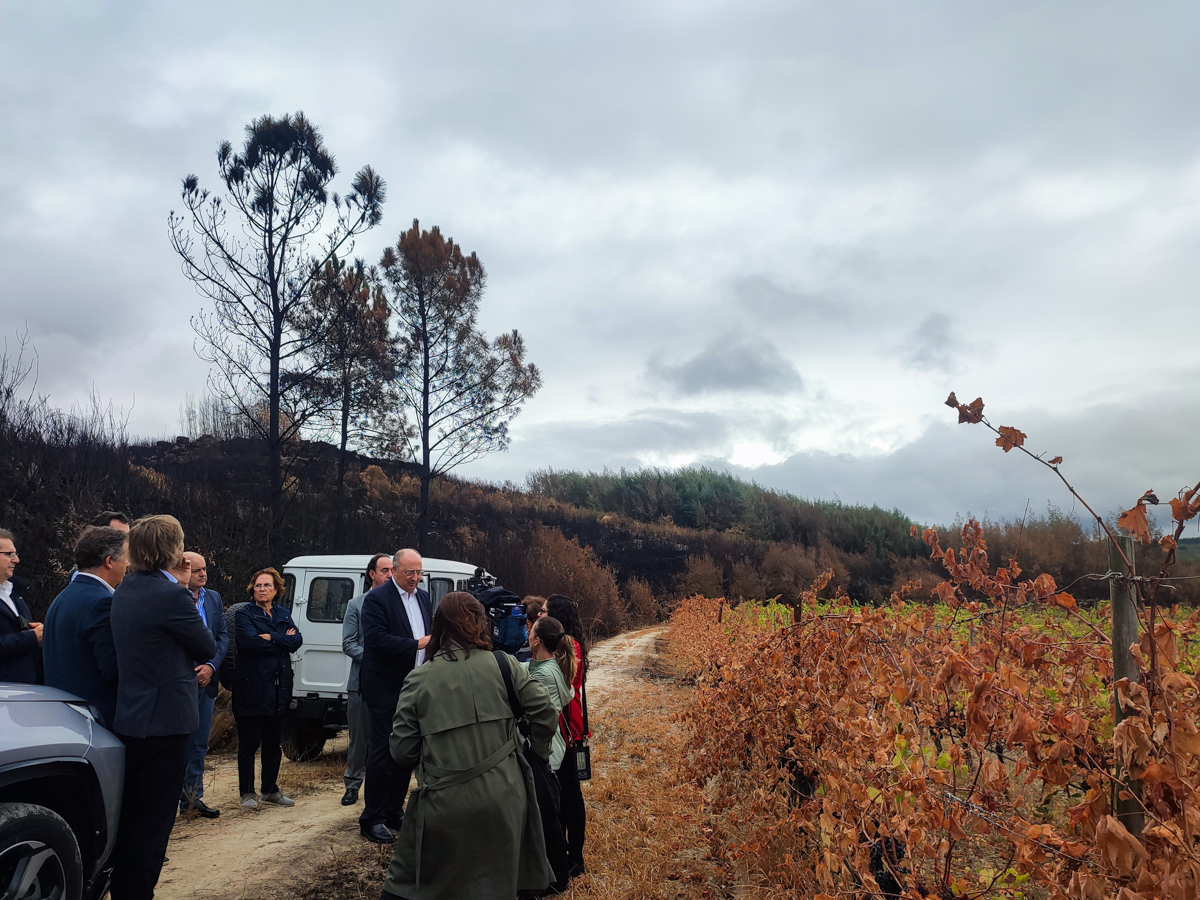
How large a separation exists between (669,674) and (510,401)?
8482 mm

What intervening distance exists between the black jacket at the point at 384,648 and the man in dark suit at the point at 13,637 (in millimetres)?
1759

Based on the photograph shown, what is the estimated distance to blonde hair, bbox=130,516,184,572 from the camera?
140 inches

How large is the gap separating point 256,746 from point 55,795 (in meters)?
3.15

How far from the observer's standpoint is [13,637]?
390 cm

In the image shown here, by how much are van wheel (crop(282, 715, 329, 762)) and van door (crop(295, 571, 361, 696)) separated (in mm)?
354

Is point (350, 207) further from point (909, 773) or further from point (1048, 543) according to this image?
point (1048, 543)

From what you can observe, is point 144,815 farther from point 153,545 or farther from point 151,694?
point 153,545

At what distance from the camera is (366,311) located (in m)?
19.2

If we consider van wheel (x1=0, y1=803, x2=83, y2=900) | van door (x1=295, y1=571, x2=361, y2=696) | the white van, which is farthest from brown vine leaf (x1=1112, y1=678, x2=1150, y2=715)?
van door (x1=295, y1=571, x2=361, y2=696)

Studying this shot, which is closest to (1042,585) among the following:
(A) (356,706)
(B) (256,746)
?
(A) (356,706)

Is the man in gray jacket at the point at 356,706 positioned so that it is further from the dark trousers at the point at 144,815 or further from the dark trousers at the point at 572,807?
the dark trousers at the point at 144,815

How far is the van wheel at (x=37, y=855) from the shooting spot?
2708 millimetres

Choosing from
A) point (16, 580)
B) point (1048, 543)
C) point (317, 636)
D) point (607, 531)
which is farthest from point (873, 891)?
point (607, 531)

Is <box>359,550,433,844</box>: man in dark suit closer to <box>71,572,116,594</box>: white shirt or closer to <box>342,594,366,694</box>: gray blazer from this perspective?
<box>342,594,366,694</box>: gray blazer
